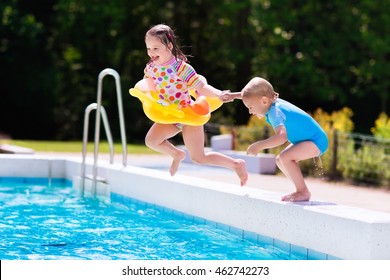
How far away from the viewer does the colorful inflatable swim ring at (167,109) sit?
24.7ft

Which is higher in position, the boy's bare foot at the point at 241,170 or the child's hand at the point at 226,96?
the child's hand at the point at 226,96

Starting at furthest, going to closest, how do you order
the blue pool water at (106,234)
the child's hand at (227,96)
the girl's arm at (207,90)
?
the girl's arm at (207,90), the child's hand at (227,96), the blue pool water at (106,234)

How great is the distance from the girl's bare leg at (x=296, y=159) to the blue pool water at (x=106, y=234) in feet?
1.78

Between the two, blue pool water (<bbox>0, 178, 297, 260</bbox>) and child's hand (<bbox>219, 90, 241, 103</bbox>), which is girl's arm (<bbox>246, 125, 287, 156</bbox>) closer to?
child's hand (<bbox>219, 90, 241, 103</bbox>)

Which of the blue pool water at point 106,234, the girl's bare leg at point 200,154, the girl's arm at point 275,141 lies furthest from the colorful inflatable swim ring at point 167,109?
the blue pool water at point 106,234

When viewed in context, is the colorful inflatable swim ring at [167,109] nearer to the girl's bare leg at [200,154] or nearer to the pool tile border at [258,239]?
the girl's bare leg at [200,154]

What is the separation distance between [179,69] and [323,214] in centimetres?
216

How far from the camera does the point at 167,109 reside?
7520mm

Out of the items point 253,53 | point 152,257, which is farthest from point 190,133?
point 253,53

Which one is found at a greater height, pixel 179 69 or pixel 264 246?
pixel 179 69

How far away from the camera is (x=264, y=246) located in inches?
277

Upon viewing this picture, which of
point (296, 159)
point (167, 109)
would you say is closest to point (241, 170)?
point (167, 109)
